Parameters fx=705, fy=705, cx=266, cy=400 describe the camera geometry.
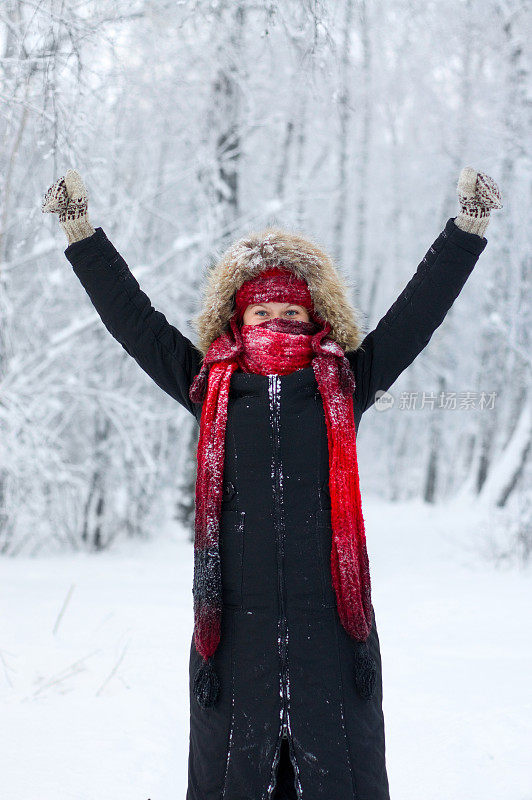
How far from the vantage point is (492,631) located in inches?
206

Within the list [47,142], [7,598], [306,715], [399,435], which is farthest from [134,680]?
[399,435]

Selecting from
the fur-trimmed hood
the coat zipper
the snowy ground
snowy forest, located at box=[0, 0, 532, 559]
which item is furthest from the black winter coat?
the snowy ground

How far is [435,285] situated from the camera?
2.05 meters

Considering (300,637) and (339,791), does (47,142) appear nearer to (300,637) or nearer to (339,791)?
(300,637)

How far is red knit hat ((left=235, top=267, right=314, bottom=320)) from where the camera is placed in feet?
7.16

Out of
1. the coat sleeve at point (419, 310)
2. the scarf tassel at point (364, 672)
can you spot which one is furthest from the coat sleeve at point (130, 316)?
the scarf tassel at point (364, 672)

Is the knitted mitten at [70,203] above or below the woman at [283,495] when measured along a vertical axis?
above

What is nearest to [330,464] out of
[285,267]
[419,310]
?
[419,310]

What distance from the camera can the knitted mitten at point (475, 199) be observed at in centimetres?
201

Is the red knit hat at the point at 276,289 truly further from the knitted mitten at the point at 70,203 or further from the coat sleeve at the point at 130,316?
the knitted mitten at the point at 70,203

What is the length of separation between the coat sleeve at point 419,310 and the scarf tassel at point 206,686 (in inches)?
35.7

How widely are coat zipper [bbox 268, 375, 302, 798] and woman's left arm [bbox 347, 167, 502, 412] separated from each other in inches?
12.2

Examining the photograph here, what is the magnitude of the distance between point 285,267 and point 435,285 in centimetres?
47

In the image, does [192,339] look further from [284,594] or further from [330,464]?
[284,594]
